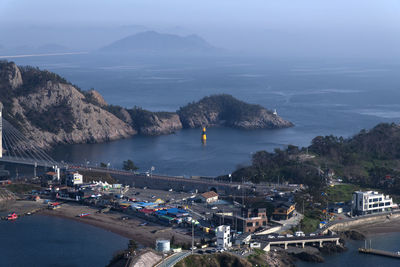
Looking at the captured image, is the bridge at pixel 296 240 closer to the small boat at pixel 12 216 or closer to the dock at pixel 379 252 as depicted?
the dock at pixel 379 252

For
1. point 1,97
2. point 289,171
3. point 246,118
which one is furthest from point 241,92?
point 289,171

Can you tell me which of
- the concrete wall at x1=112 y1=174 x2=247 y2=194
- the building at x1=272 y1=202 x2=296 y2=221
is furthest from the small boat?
the building at x1=272 y1=202 x2=296 y2=221

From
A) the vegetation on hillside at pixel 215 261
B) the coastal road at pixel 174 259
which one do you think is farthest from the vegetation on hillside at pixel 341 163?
the coastal road at pixel 174 259

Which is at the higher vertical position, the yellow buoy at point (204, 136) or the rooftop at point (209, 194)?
the yellow buoy at point (204, 136)

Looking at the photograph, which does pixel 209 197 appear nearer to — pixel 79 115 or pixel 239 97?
pixel 79 115

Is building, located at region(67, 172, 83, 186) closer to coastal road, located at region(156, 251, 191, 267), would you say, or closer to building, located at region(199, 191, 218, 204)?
building, located at region(199, 191, 218, 204)

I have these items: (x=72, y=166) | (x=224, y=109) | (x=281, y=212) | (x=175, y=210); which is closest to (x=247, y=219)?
(x=281, y=212)
